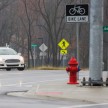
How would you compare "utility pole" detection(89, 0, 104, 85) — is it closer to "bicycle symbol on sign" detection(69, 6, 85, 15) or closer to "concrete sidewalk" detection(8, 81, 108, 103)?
"concrete sidewalk" detection(8, 81, 108, 103)

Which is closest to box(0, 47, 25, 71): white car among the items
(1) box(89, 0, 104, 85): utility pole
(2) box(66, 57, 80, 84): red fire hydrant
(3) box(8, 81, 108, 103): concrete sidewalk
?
(2) box(66, 57, 80, 84): red fire hydrant

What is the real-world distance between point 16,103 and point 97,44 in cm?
581

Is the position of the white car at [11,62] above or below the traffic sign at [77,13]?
below

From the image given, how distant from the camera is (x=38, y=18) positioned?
76.5 meters

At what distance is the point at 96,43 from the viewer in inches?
747

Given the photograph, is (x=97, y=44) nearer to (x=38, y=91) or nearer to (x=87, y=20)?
(x=87, y=20)

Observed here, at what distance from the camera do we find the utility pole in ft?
62.0

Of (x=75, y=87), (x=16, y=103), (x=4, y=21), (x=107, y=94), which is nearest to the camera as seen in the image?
(x=16, y=103)

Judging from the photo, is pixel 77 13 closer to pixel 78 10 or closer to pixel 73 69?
pixel 78 10

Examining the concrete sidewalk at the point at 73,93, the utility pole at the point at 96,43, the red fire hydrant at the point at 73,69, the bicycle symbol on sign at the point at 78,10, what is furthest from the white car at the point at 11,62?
the utility pole at the point at 96,43

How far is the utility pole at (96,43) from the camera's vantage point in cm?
1891

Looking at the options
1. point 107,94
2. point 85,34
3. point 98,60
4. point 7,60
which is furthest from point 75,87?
point 85,34

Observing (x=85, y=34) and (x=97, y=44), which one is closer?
(x=97, y=44)

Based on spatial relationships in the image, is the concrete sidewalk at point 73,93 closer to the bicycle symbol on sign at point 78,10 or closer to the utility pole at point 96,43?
the utility pole at point 96,43
